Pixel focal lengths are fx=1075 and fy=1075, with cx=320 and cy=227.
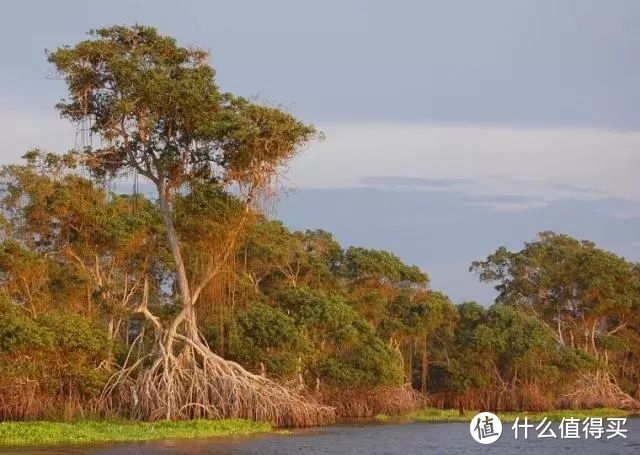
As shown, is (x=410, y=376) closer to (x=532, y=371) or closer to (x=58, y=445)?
(x=532, y=371)

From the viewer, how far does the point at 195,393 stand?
30.1 metres

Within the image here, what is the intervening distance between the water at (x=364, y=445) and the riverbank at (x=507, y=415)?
19.6 feet

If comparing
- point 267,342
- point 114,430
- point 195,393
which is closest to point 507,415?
point 267,342

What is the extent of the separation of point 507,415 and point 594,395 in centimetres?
787

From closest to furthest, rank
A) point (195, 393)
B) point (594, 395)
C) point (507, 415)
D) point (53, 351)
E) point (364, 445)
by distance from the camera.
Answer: point (364, 445), point (53, 351), point (195, 393), point (507, 415), point (594, 395)

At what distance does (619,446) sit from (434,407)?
1774 centimetres

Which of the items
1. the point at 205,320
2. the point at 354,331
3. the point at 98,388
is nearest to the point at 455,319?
the point at 354,331

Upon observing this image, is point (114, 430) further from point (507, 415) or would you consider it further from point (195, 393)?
point (507, 415)

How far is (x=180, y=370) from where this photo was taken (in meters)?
30.3

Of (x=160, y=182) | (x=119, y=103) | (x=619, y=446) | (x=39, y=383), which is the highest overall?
(x=119, y=103)

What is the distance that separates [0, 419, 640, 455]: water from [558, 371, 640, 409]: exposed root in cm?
1310

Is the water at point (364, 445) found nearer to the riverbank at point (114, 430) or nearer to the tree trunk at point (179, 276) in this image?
the riverbank at point (114, 430)

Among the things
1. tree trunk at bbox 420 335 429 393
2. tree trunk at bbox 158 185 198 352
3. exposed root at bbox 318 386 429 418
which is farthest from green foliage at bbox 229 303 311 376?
tree trunk at bbox 420 335 429 393

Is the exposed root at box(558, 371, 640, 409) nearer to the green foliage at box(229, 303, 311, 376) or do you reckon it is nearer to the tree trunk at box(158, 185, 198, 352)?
the green foliage at box(229, 303, 311, 376)
